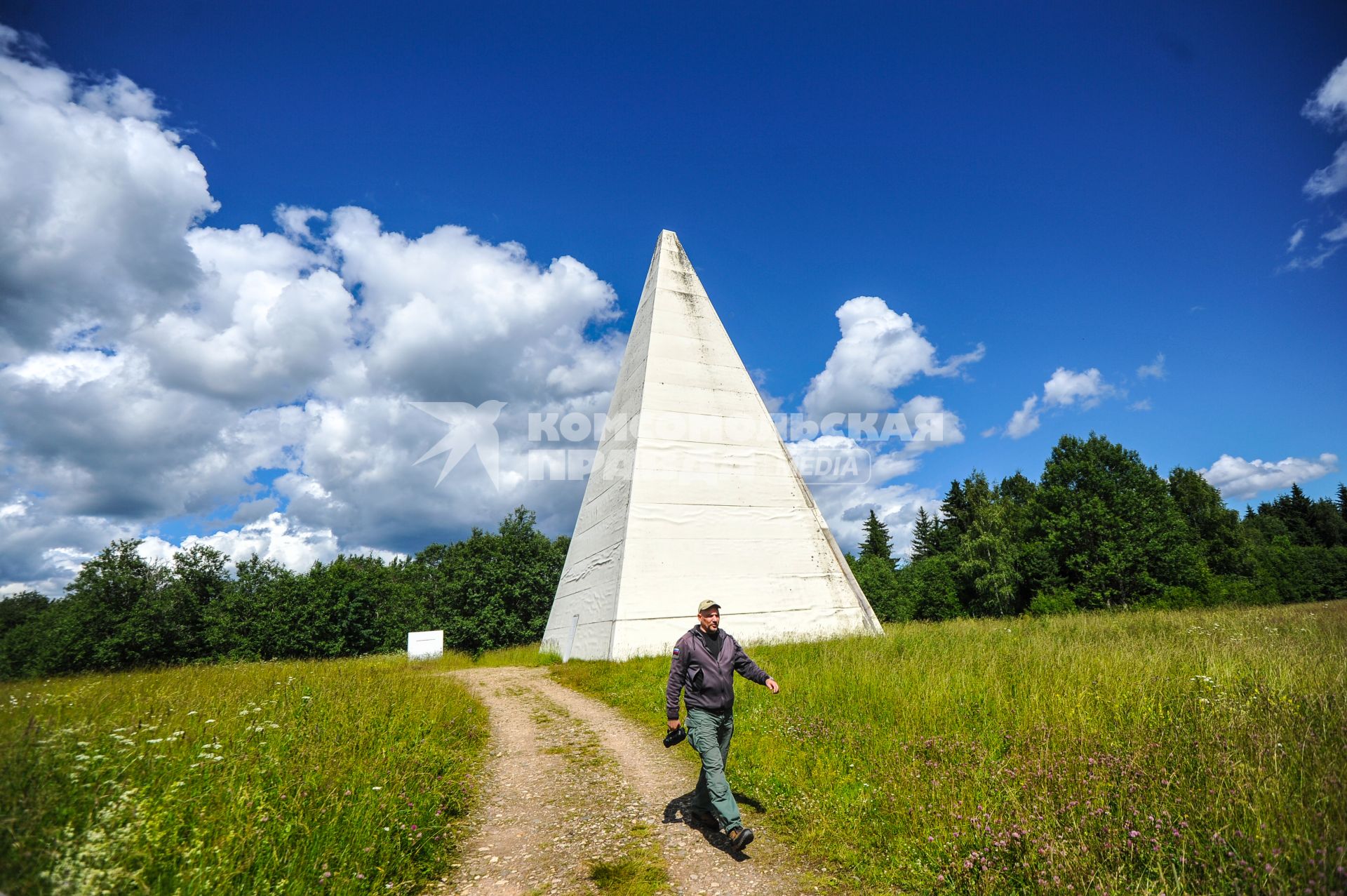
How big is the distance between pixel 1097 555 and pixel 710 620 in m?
40.6

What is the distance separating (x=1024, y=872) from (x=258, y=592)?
160 feet

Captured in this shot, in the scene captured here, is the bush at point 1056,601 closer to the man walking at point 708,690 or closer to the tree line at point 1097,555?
the tree line at point 1097,555

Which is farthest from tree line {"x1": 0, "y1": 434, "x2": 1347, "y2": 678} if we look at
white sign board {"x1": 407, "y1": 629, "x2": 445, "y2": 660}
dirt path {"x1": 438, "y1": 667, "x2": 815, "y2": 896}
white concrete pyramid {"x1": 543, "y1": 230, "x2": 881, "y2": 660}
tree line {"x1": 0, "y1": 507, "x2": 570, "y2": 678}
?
dirt path {"x1": 438, "y1": 667, "x2": 815, "y2": 896}

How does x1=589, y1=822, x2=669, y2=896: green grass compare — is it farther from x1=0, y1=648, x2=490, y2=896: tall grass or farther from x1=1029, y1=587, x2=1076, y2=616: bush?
x1=1029, y1=587, x2=1076, y2=616: bush

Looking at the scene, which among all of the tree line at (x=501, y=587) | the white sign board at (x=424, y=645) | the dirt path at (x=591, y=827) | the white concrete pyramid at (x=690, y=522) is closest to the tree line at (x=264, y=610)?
the tree line at (x=501, y=587)

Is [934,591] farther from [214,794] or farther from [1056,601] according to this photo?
[214,794]

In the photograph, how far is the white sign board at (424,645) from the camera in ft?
81.0

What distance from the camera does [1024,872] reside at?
10.8 feet

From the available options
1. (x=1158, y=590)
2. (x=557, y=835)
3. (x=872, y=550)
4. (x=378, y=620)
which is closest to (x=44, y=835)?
(x=557, y=835)

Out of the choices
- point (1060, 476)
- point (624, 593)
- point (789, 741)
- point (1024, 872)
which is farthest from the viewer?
point (1060, 476)

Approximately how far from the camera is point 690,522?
1616 cm

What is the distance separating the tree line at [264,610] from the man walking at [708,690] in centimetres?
3282

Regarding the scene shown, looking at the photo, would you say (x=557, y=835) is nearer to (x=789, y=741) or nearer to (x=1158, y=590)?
(x=789, y=741)

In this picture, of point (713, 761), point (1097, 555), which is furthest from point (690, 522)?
point (1097, 555)
